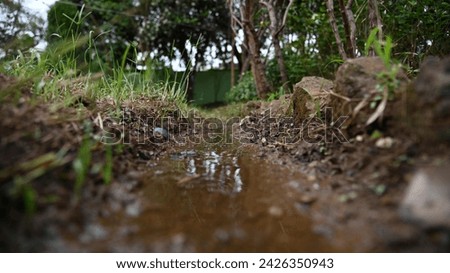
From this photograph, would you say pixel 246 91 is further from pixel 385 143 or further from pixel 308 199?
pixel 308 199

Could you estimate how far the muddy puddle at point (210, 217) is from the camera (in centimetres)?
70

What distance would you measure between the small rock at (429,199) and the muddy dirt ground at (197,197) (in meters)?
0.02

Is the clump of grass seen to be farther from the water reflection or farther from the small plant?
the water reflection

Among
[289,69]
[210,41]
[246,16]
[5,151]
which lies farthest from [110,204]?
[210,41]

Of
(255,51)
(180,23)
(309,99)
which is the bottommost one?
(309,99)

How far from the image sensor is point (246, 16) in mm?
3922

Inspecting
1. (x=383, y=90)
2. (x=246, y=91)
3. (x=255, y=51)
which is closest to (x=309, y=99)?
(x=383, y=90)

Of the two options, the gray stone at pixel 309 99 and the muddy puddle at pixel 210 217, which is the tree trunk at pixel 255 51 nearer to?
the gray stone at pixel 309 99

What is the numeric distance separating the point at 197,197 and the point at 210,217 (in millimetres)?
164

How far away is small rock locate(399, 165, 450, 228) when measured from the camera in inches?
24.5

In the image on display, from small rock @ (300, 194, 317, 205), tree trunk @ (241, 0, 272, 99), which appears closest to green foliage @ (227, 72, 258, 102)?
tree trunk @ (241, 0, 272, 99)

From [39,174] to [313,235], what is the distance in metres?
0.72

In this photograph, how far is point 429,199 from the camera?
2.14ft

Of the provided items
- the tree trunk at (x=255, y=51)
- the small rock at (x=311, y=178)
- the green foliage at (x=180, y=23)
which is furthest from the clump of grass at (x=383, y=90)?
the green foliage at (x=180, y=23)
